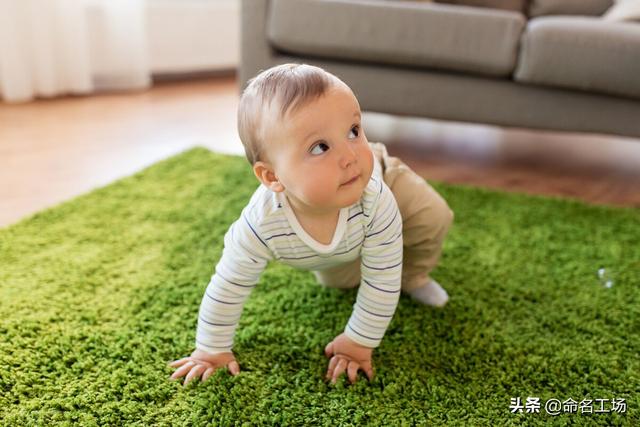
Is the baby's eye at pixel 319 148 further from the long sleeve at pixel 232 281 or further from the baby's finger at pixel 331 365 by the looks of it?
the baby's finger at pixel 331 365

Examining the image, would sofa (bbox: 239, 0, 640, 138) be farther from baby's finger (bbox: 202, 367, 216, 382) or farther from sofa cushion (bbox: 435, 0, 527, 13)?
baby's finger (bbox: 202, 367, 216, 382)

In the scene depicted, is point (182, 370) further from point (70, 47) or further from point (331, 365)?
point (70, 47)

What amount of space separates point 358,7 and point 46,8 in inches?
51.7

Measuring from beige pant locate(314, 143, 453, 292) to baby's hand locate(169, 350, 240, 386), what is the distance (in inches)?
9.8

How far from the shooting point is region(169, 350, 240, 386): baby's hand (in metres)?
0.88

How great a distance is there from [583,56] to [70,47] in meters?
1.88

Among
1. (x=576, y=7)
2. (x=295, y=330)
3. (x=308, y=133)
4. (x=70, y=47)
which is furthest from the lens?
(x=70, y=47)

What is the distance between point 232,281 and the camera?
860 millimetres

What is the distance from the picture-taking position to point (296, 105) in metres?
0.72

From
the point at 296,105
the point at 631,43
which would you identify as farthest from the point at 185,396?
the point at 631,43

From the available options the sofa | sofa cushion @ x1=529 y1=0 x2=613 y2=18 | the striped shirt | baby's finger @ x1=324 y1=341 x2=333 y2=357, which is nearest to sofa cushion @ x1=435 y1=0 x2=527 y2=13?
sofa cushion @ x1=529 y1=0 x2=613 y2=18

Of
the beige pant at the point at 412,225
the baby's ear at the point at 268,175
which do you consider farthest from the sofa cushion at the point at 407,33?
the baby's ear at the point at 268,175

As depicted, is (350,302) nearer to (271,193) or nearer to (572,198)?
(271,193)

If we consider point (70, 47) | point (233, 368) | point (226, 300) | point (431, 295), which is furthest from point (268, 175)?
point (70, 47)
